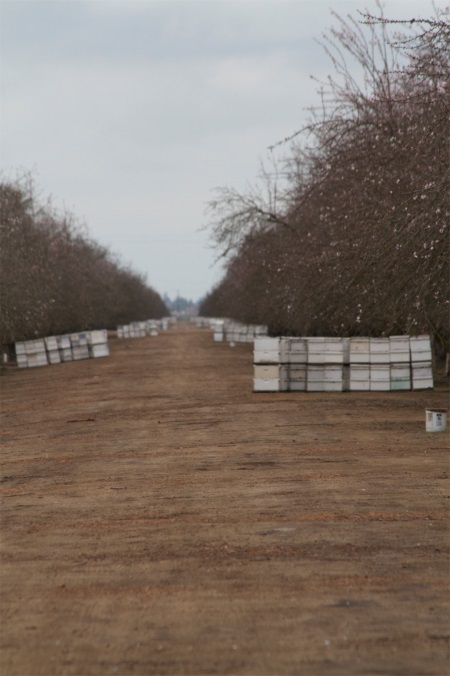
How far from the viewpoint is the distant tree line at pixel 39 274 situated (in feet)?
107

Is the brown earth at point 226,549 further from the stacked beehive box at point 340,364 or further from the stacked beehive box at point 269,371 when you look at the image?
the stacked beehive box at point 269,371

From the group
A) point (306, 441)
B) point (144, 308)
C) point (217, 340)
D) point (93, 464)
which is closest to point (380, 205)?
point (306, 441)

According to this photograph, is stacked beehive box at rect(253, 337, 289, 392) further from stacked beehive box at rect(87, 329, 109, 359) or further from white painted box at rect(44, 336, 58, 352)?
stacked beehive box at rect(87, 329, 109, 359)

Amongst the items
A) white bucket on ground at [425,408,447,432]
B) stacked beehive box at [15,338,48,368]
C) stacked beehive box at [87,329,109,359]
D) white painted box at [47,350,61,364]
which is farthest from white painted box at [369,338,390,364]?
stacked beehive box at [87,329,109,359]

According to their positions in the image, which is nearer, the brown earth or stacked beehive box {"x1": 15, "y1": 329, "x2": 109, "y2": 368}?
the brown earth

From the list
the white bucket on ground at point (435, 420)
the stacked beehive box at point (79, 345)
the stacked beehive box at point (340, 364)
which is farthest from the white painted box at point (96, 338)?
the white bucket on ground at point (435, 420)

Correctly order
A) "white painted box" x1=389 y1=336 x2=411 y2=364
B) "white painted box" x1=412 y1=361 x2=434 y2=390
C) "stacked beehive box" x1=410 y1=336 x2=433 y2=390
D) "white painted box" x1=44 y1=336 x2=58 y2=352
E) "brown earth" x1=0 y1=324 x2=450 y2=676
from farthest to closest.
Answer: "white painted box" x1=44 y1=336 x2=58 y2=352, "white painted box" x1=412 y1=361 x2=434 y2=390, "stacked beehive box" x1=410 y1=336 x2=433 y2=390, "white painted box" x1=389 y1=336 x2=411 y2=364, "brown earth" x1=0 y1=324 x2=450 y2=676

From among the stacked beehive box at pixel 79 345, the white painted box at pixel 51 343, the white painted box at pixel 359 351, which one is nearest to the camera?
the white painted box at pixel 359 351

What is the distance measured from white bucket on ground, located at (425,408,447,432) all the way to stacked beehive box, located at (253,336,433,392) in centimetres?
636

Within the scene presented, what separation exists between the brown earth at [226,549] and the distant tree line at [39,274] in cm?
1698

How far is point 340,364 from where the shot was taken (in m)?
22.4

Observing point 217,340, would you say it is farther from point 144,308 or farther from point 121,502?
point 144,308

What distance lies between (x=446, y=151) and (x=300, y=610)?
8.99m

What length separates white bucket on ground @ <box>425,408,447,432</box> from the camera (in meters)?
15.1
